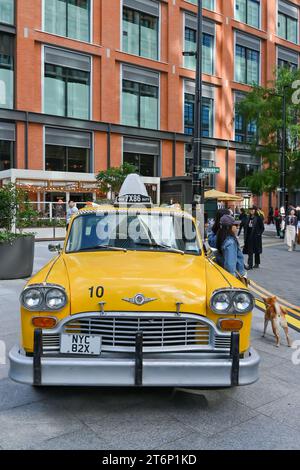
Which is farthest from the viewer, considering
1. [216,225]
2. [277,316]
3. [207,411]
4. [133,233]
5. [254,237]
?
[254,237]

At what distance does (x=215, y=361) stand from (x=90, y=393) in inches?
53.8

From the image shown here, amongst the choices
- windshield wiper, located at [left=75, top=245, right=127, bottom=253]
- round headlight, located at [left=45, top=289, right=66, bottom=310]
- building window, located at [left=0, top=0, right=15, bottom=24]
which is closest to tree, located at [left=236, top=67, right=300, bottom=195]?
building window, located at [left=0, top=0, right=15, bottom=24]

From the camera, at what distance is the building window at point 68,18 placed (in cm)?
2862

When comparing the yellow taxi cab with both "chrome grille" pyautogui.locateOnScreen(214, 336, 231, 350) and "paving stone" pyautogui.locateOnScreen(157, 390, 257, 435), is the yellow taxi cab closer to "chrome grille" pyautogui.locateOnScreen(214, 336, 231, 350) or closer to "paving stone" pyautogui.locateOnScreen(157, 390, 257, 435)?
"chrome grille" pyautogui.locateOnScreen(214, 336, 231, 350)

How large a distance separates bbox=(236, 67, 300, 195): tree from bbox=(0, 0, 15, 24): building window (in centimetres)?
1549

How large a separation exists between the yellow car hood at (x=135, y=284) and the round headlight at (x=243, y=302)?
0.91ft

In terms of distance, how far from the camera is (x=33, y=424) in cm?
384

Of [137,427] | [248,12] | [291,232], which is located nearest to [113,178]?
[291,232]

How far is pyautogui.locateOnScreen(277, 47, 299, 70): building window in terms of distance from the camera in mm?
43656

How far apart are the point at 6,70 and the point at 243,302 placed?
1072 inches

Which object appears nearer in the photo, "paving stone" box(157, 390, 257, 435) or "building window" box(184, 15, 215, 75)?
"paving stone" box(157, 390, 257, 435)

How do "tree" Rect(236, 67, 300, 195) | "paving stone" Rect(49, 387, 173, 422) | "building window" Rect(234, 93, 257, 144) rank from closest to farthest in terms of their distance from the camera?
1. "paving stone" Rect(49, 387, 173, 422)
2. "tree" Rect(236, 67, 300, 195)
3. "building window" Rect(234, 93, 257, 144)

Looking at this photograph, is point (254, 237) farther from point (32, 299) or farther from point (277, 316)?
point (32, 299)

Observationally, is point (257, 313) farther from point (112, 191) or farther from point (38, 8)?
point (38, 8)
